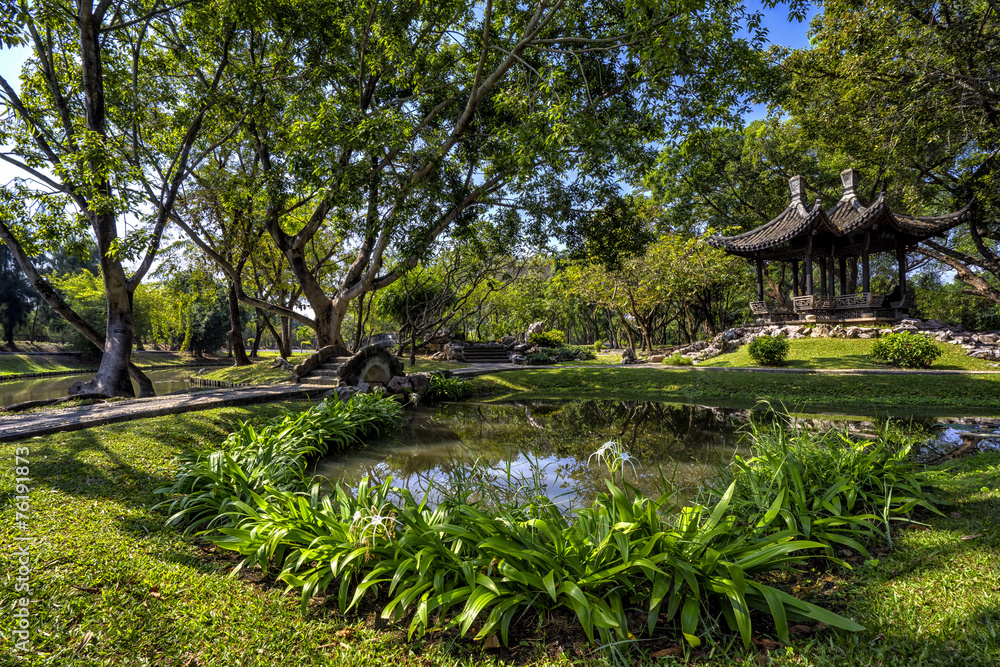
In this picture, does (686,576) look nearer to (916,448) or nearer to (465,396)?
A: (916,448)

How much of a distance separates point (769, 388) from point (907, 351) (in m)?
4.59

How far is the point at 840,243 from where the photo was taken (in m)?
16.5

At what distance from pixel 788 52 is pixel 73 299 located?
37.9 meters

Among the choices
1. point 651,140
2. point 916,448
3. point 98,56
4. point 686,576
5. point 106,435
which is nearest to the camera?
point 686,576

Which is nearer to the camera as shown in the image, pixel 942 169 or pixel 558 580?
pixel 558 580

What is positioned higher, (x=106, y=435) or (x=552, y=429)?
(x=106, y=435)

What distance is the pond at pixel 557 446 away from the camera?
3.97 metres

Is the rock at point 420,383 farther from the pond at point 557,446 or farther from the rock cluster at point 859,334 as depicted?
the rock cluster at point 859,334

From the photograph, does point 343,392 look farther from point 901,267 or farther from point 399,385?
point 901,267

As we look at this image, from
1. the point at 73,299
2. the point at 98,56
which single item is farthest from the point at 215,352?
the point at 98,56

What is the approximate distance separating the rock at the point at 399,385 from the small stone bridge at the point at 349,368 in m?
0.26

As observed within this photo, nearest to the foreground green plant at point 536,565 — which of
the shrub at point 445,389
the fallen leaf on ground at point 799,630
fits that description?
the fallen leaf on ground at point 799,630

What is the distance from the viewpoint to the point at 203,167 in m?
12.7

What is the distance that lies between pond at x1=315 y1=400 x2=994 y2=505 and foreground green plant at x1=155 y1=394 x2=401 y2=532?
0.37 m
